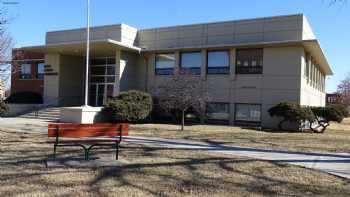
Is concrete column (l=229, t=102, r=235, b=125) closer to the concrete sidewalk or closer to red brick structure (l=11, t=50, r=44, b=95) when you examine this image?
the concrete sidewalk

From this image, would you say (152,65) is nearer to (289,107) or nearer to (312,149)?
(289,107)

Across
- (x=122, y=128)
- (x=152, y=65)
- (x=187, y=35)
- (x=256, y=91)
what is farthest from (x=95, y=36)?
(x=122, y=128)

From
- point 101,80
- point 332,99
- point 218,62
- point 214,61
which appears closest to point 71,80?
point 101,80

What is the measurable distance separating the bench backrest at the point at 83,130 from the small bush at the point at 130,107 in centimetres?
1332

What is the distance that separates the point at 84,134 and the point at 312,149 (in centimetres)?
747

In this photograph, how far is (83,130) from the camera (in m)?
9.94

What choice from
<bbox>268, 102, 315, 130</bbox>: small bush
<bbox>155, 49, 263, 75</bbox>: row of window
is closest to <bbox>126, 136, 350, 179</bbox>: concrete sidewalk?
<bbox>268, 102, 315, 130</bbox>: small bush

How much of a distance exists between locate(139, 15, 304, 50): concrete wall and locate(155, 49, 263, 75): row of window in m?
0.79

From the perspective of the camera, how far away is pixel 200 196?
243 inches

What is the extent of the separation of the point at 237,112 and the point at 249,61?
3.50 meters

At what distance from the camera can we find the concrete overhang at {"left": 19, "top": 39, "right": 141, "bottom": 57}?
27.0 metres

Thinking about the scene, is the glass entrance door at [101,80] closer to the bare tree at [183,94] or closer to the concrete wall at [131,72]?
the concrete wall at [131,72]

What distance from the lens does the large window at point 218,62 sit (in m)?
26.3

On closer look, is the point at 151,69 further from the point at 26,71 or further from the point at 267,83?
the point at 26,71
